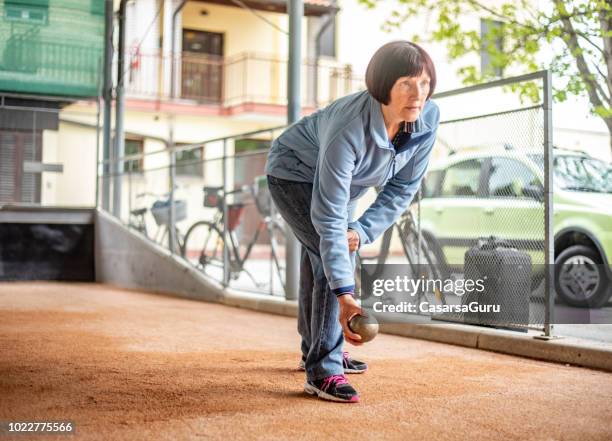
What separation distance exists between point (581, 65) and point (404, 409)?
726cm

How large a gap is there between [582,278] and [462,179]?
189 centimetres

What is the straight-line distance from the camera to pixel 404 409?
143 inches

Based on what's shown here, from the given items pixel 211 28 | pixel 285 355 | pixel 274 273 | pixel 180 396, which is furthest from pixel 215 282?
pixel 211 28

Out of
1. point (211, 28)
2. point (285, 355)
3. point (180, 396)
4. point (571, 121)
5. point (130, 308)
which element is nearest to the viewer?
point (180, 396)

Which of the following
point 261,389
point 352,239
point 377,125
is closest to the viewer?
point 377,125

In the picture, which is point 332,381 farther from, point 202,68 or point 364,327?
point 202,68

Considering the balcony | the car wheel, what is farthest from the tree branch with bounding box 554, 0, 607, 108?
the balcony

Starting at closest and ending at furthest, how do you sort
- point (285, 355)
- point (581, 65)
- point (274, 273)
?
1. point (285, 355)
2. point (274, 273)
3. point (581, 65)

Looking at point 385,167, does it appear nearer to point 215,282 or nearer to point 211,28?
point 215,282

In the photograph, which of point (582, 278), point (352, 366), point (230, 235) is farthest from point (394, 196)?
point (230, 235)

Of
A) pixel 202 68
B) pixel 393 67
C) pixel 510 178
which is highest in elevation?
pixel 202 68

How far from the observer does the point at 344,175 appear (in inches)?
134

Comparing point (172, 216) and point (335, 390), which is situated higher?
point (172, 216)

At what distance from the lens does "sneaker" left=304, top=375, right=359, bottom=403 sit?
374 cm
